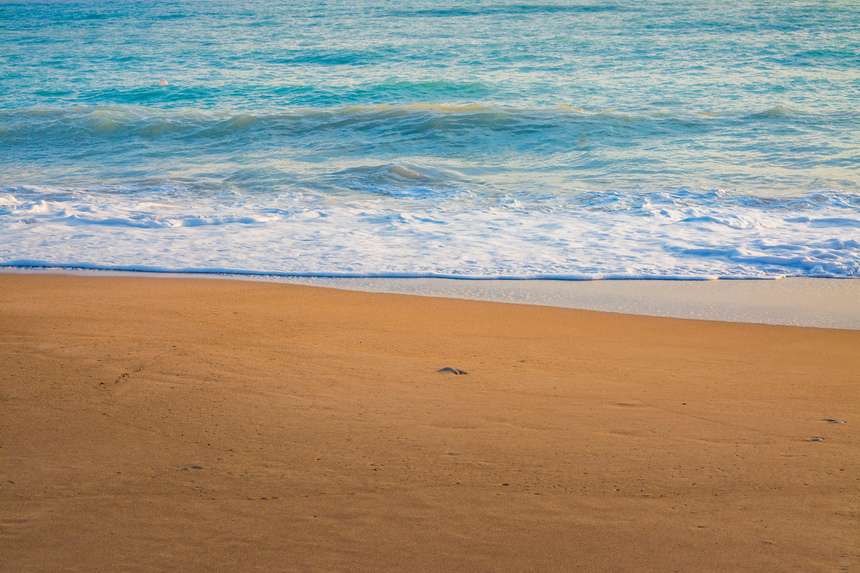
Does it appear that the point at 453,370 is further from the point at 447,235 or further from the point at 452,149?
the point at 452,149

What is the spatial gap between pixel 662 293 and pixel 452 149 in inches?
296

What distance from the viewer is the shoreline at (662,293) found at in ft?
14.4

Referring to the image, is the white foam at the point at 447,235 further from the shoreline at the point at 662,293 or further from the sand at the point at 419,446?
the sand at the point at 419,446

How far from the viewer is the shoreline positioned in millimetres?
4379

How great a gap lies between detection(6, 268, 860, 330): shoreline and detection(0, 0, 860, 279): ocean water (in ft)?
0.63

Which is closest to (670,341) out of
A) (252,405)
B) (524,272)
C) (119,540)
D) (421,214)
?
(524,272)

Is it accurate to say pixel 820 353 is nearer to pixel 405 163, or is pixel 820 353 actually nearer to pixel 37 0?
pixel 405 163

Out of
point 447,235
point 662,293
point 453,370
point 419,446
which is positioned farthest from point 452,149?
point 419,446

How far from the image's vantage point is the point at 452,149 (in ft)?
38.7

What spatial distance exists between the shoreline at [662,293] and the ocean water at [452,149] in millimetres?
193

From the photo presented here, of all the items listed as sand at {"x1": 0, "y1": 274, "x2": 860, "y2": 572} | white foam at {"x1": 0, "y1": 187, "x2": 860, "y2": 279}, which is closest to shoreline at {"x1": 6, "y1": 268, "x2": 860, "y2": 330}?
white foam at {"x1": 0, "y1": 187, "x2": 860, "y2": 279}

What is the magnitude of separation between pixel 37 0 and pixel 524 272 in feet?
225

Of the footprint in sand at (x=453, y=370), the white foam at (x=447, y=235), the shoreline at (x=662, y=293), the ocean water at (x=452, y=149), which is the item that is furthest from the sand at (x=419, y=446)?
the ocean water at (x=452, y=149)

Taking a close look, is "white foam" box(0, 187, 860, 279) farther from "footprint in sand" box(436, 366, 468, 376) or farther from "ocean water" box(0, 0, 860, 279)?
"footprint in sand" box(436, 366, 468, 376)
